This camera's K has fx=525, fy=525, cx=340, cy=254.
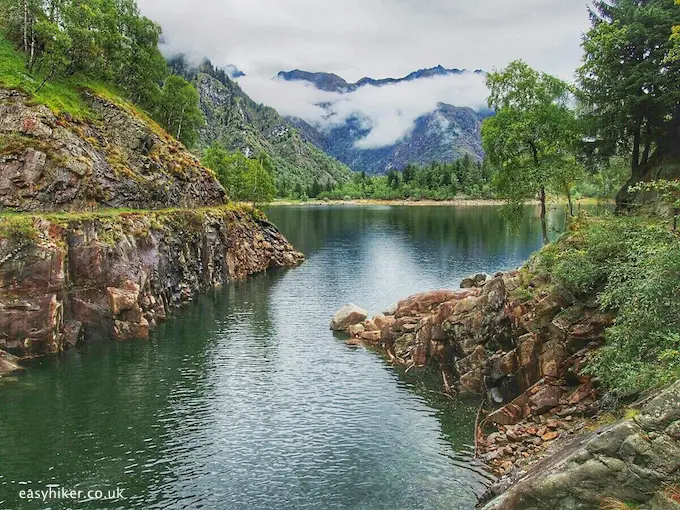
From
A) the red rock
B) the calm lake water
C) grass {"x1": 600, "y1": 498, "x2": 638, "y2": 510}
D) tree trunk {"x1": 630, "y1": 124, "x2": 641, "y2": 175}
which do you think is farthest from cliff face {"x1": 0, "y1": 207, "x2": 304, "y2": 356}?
tree trunk {"x1": 630, "y1": 124, "x2": 641, "y2": 175}

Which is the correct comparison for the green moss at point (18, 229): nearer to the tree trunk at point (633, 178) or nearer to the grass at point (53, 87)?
the grass at point (53, 87)

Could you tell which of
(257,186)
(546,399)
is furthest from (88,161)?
(257,186)

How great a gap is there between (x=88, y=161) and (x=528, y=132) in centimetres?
5497

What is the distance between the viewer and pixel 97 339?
5950cm

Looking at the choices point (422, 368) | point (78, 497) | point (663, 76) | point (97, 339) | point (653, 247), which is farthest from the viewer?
point (97, 339)

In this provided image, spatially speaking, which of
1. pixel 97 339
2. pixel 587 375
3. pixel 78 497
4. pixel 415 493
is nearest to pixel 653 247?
pixel 587 375

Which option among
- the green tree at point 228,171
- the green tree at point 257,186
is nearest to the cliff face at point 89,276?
the green tree at point 257,186

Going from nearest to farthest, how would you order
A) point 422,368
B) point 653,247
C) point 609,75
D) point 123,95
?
point 653,247 < point 609,75 < point 422,368 < point 123,95

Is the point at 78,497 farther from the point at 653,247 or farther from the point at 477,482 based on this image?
the point at 653,247

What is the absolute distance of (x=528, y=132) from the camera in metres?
52.9

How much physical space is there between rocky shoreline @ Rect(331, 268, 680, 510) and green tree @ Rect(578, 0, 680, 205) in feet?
51.1

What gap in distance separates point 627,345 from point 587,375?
28.9ft

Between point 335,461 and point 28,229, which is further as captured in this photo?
point 28,229

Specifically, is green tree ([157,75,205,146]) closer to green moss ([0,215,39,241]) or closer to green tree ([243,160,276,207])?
green tree ([243,160,276,207])
